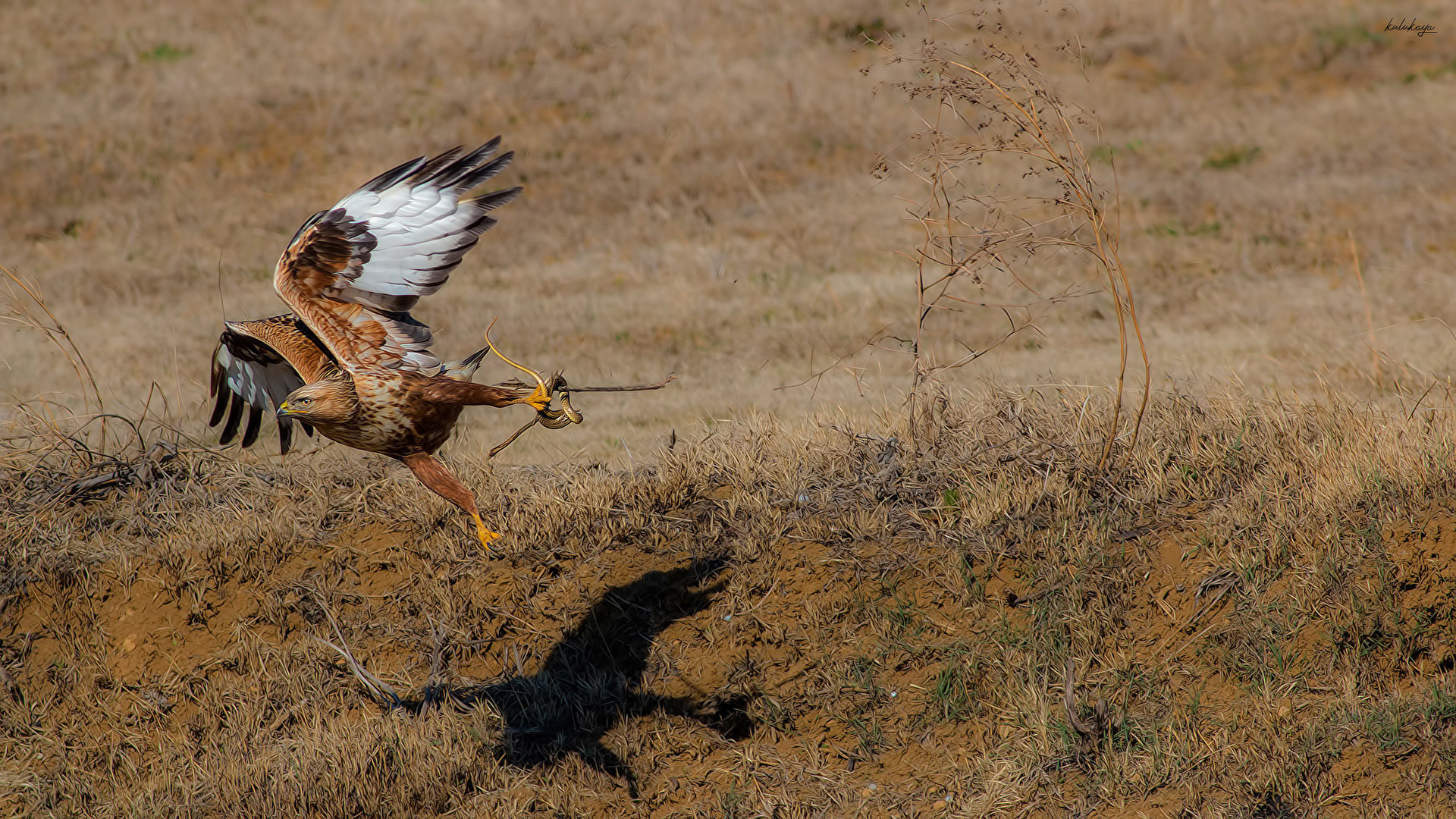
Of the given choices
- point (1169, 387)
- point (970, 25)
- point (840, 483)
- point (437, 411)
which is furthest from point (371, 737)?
point (970, 25)

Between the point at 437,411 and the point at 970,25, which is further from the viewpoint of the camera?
the point at 970,25

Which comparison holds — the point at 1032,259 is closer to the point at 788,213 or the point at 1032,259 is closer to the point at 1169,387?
the point at 788,213

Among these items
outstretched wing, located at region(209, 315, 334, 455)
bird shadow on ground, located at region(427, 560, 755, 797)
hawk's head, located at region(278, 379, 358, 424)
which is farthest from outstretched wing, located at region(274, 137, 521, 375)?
bird shadow on ground, located at region(427, 560, 755, 797)

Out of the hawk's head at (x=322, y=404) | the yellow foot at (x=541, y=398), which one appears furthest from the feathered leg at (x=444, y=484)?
the yellow foot at (x=541, y=398)

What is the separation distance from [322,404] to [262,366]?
55.1 inches

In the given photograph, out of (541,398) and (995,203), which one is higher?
(541,398)

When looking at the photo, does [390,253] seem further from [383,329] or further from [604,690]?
[604,690]

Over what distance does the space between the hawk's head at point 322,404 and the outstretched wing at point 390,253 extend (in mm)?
347

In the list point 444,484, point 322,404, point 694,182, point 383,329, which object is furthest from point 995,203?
point 694,182

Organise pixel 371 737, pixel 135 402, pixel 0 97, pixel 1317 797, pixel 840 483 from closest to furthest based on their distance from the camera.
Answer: pixel 1317 797 < pixel 371 737 < pixel 840 483 < pixel 135 402 < pixel 0 97

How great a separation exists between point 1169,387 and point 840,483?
2.58m

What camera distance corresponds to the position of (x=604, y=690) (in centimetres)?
545

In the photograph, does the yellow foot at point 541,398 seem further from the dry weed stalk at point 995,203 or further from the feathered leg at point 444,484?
the dry weed stalk at point 995,203

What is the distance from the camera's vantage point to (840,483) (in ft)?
19.0
